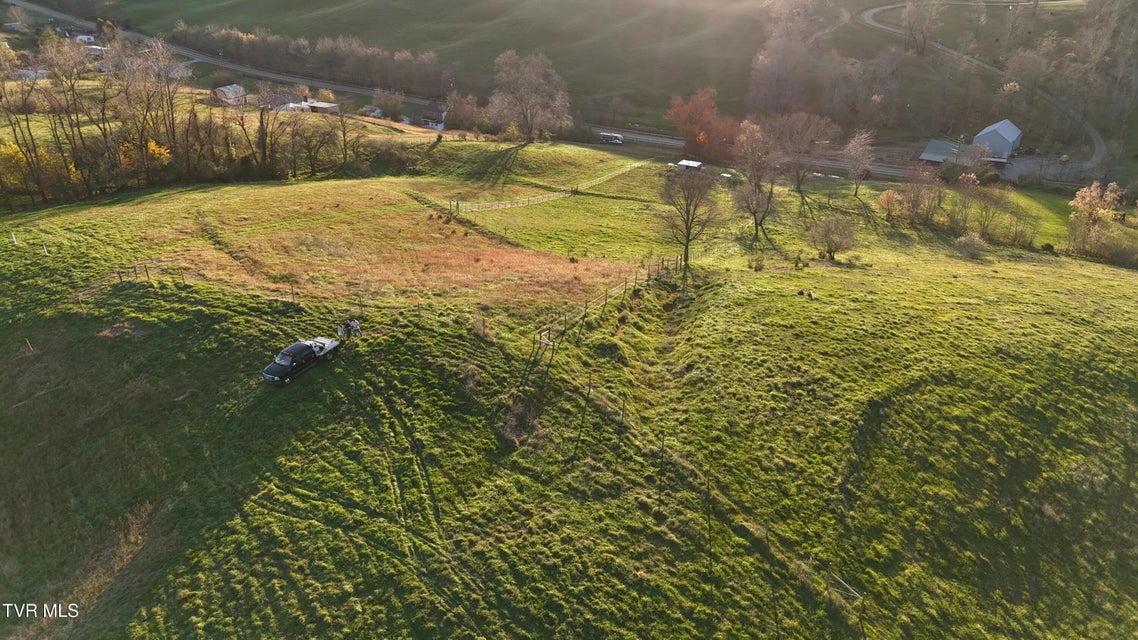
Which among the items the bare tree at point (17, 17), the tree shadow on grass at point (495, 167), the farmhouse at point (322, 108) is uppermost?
the bare tree at point (17, 17)

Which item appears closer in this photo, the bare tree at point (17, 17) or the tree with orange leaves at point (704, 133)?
the tree with orange leaves at point (704, 133)

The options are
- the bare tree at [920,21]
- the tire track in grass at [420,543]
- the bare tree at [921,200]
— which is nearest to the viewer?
the tire track in grass at [420,543]

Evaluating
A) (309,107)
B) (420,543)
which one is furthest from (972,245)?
(309,107)

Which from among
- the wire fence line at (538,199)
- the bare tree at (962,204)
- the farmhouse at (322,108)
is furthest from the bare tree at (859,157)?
the farmhouse at (322,108)

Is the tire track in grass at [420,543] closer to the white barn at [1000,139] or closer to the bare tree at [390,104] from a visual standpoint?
the bare tree at [390,104]

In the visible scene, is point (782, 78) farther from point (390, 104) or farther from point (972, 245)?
point (390, 104)

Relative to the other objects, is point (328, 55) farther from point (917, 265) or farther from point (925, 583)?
point (925, 583)

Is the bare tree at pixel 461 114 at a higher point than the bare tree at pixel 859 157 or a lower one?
higher
